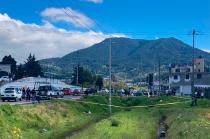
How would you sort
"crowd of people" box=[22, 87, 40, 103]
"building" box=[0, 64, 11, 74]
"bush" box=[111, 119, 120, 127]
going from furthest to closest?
"building" box=[0, 64, 11, 74] < "crowd of people" box=[22, 87, 40, 103] < "bush" box=[111, 119, 120, 127]

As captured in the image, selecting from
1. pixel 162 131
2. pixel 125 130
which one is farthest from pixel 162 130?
pixel 125 130

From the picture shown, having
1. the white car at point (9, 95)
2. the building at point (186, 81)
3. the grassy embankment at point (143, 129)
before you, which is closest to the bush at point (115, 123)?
the grassy embankment at point (143, 129)

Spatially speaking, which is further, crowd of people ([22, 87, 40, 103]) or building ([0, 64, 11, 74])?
building ([0, 64, 11, 74])

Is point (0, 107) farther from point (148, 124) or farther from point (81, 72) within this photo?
point (81, 72)

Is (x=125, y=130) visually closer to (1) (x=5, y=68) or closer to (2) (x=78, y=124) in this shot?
(2) (x=78, y=124)

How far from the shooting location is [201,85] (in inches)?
5655

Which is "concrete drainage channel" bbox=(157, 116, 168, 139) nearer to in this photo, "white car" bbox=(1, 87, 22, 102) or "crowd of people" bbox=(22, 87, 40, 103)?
"crowd of people" bbox=(22, 87, 40, 103)

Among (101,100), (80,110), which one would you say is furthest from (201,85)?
(80,110)

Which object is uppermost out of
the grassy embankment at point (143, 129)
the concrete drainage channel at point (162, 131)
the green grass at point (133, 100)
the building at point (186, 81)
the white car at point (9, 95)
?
the building at point (186, 81)

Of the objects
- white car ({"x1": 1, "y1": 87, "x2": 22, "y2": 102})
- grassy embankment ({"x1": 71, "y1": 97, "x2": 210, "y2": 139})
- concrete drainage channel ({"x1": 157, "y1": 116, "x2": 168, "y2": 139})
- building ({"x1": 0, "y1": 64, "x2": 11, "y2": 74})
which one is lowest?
concrete drainage channel ({"x1": 157, "y1": 116, "x2": 168, "y2": 139})

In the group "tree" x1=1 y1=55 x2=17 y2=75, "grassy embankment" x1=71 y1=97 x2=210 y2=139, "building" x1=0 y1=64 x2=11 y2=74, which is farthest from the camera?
"tree" x1=1 y1=55 x2=17 y2=75

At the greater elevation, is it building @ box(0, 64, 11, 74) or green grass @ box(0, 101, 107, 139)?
building @ box(0, 64, 11, 74)

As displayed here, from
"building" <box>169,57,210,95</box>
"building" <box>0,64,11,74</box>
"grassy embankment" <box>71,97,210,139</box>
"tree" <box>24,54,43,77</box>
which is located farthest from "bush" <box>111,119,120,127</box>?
"tree" <box>24,54,43,77</box>

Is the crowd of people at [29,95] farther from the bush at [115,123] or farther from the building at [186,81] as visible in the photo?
the building at [186,81]
